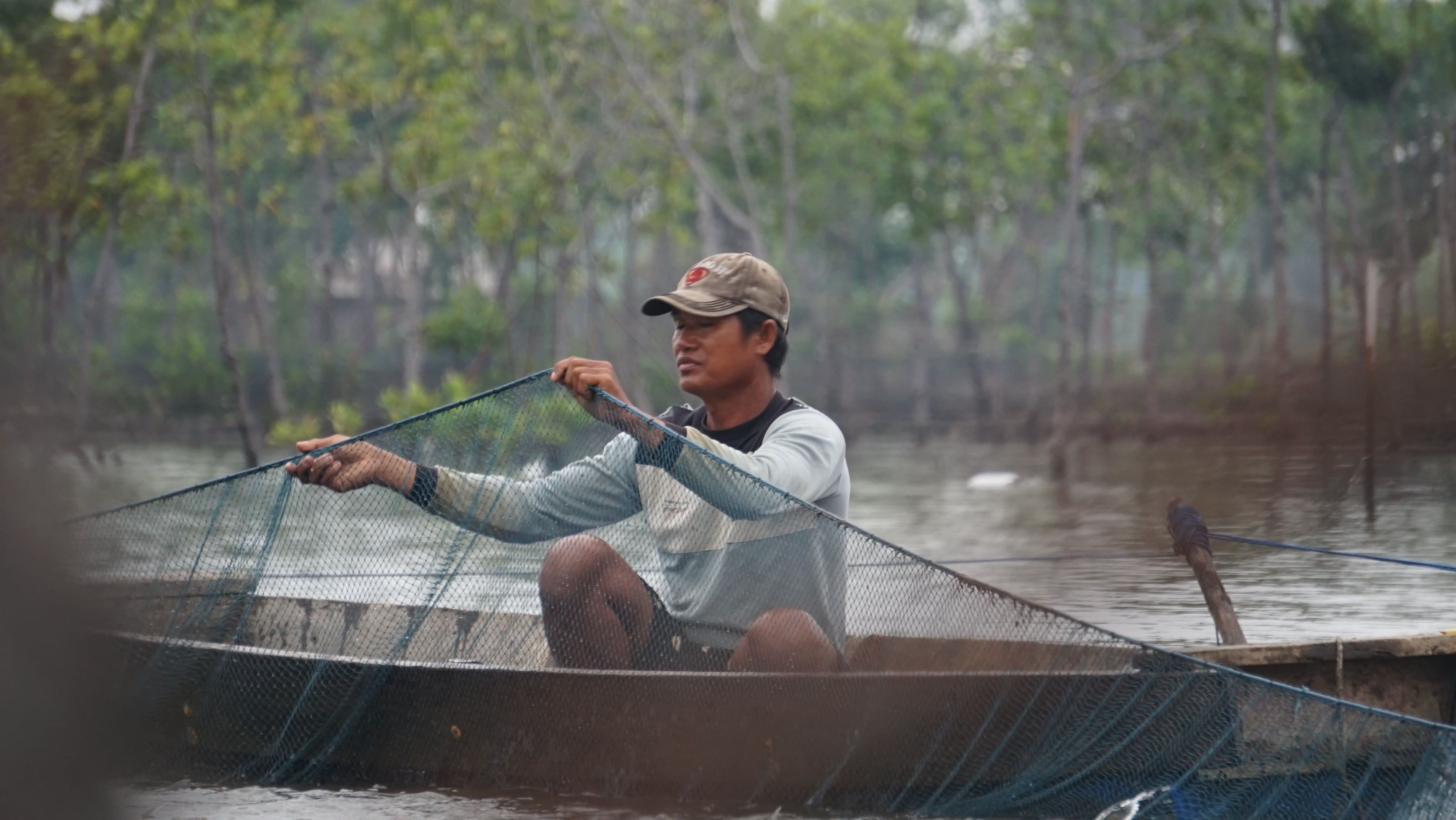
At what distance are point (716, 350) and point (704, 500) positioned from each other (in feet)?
1.16

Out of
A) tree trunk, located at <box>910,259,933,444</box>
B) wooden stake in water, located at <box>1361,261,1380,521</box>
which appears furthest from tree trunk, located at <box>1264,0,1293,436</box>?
wooden stake in water, located at <box>1361,261,1380,521</box>

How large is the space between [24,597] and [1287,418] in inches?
890

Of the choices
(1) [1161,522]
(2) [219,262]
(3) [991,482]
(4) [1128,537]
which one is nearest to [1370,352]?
(1) [1161,522]

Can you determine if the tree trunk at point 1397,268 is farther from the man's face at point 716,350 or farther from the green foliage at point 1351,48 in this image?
the man's face at point 716,350

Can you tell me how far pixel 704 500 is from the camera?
12.5ft

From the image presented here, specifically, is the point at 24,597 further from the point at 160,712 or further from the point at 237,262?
the point at 237,262

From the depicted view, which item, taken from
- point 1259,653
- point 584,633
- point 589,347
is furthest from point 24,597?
point 589,347

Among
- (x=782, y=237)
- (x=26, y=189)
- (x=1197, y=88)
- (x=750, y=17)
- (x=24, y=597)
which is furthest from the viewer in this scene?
(x=782, y=237)

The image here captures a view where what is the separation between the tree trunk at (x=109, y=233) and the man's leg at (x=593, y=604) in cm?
1192

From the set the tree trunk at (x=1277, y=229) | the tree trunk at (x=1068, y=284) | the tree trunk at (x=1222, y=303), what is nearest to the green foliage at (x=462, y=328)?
the tree trunk at (x=1068, y=284)

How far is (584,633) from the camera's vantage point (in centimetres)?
406

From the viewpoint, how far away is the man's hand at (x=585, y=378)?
3889 mm

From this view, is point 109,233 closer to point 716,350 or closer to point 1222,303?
point 1222,303

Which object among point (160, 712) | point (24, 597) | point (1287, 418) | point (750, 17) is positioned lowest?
point (1287, 418)
